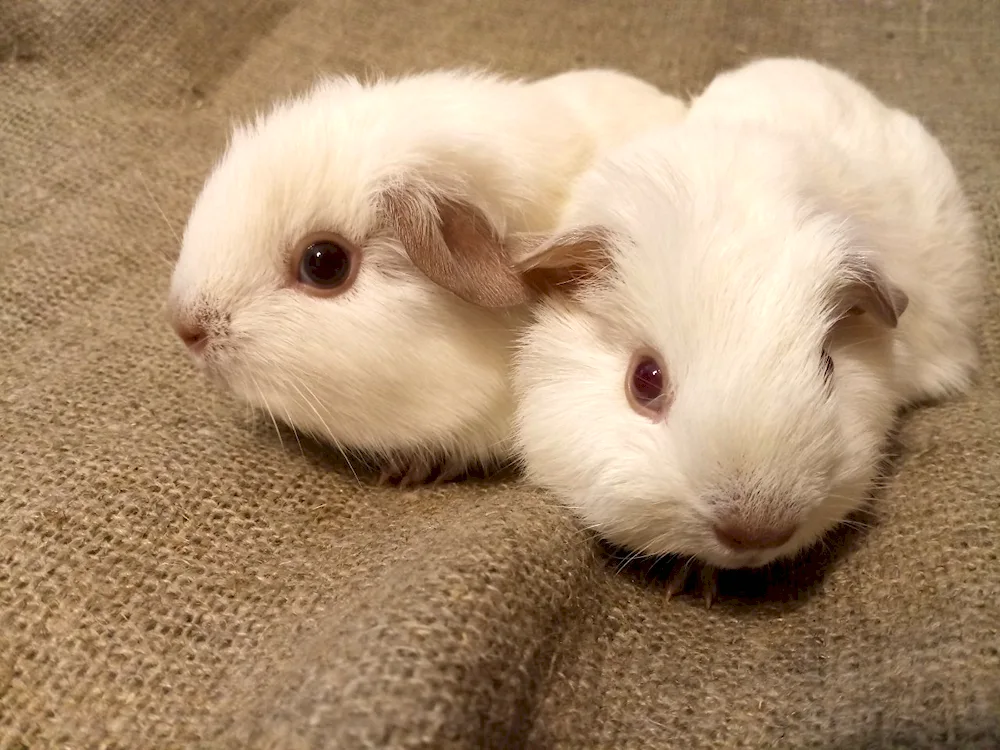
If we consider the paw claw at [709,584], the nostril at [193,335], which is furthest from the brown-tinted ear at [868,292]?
the nostril at [193,335]

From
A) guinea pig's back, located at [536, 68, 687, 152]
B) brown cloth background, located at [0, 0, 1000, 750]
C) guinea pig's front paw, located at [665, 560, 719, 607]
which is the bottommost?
guinea pig's front paw, located at [665, 560, 719, 607]

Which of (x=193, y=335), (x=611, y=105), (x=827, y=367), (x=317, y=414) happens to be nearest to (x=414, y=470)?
(x=317, y=414)

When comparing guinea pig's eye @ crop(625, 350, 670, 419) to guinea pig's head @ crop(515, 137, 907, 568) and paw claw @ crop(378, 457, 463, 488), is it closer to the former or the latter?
guinea pig's head @ crop(515, 137, 907, 568)

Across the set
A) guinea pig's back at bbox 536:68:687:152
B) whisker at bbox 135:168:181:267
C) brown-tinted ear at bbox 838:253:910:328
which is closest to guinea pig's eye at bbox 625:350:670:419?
brown-tinted ear at bbox 838:253:910:328

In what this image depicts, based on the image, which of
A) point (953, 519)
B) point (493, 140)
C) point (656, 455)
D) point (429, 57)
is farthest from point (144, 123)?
point (953, 519)

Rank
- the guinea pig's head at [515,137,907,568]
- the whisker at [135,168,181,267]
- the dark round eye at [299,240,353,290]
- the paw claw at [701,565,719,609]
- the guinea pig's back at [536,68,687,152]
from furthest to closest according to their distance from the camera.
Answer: the whisker at [135,168,181,267] < the guinea pig's back at [536,68,687,152] < the dark round eye at [299,240,353,290] < the paw claw at [701,565,719,609] < the guinea pig's head at [515,137,907,568]

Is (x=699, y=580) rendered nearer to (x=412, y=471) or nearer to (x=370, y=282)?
(x=412, y=471)

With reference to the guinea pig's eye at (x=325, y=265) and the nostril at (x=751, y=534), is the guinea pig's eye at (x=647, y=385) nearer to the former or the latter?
the nostril at (x=751, y=534)
